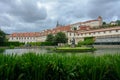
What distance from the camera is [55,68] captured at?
3.79 m

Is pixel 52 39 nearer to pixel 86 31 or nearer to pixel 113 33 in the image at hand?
pixel 86 31

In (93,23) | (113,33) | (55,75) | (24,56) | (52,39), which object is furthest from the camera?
(93,23)

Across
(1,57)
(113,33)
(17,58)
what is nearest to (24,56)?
(17,58)

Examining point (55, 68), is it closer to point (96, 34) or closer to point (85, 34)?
point (96, 34)

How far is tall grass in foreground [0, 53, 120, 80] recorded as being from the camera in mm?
3699

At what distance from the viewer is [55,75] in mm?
3828

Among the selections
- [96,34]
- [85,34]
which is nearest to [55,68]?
[96,34]

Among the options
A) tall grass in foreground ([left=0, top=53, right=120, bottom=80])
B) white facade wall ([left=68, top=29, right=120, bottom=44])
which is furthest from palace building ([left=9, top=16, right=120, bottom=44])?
tall grass in foreground ([left=0, top=53, right=120, bottom=80])

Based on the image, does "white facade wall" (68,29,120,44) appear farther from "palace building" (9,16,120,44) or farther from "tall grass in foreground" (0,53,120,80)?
"tall grass in foreground" (0,53,120,80)

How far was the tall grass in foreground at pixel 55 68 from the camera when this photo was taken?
370 centimetres

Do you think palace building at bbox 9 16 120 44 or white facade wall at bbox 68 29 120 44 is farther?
white facade wall at bbox 68 29 120 44

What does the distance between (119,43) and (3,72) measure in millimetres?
56513

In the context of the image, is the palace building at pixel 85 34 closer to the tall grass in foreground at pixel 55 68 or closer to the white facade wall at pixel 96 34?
→ the white facade wall at pixel 96 34

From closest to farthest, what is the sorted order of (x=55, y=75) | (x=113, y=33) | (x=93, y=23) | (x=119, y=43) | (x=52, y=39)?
(x=55, y=75)
(x=119, y=43)
(x=113, y=33)
(x=52, y=39)
(x=93, y=23)
